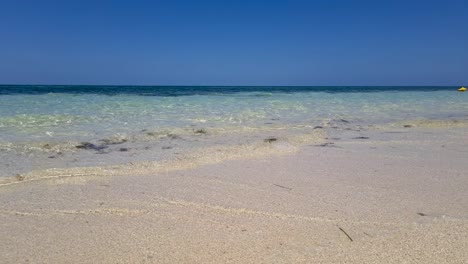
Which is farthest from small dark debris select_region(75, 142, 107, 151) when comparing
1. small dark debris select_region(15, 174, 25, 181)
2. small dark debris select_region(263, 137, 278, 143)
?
small dark debris select_region(263, 137, 278, 143)

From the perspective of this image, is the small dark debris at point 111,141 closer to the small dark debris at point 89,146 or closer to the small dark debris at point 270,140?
the small dark debris at point 89,146

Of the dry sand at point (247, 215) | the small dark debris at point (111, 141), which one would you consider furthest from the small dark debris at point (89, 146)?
the dry sand at point (247, 215)

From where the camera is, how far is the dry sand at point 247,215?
1904 millimetres

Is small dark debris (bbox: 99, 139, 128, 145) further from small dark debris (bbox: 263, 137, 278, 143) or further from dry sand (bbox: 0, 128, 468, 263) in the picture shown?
small dark debris (bbox: 263, 137, 278, 143)

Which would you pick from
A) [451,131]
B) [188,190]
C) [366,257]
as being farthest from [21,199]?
[451,131]

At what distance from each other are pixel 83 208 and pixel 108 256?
813 mm

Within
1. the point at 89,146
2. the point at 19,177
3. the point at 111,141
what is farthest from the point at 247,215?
the point at 111,141

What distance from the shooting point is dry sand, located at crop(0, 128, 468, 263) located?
190cm

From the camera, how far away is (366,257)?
186 cm

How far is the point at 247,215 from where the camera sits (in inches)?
96.3

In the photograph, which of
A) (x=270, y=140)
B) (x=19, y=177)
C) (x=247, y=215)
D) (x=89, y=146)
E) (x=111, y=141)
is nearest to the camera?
(x=247, y=215)

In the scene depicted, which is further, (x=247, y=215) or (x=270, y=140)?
(x=270, y=140)

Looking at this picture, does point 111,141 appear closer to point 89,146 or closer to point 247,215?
point 89,146

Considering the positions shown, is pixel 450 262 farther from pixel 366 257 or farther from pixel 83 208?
pixel 83 208
